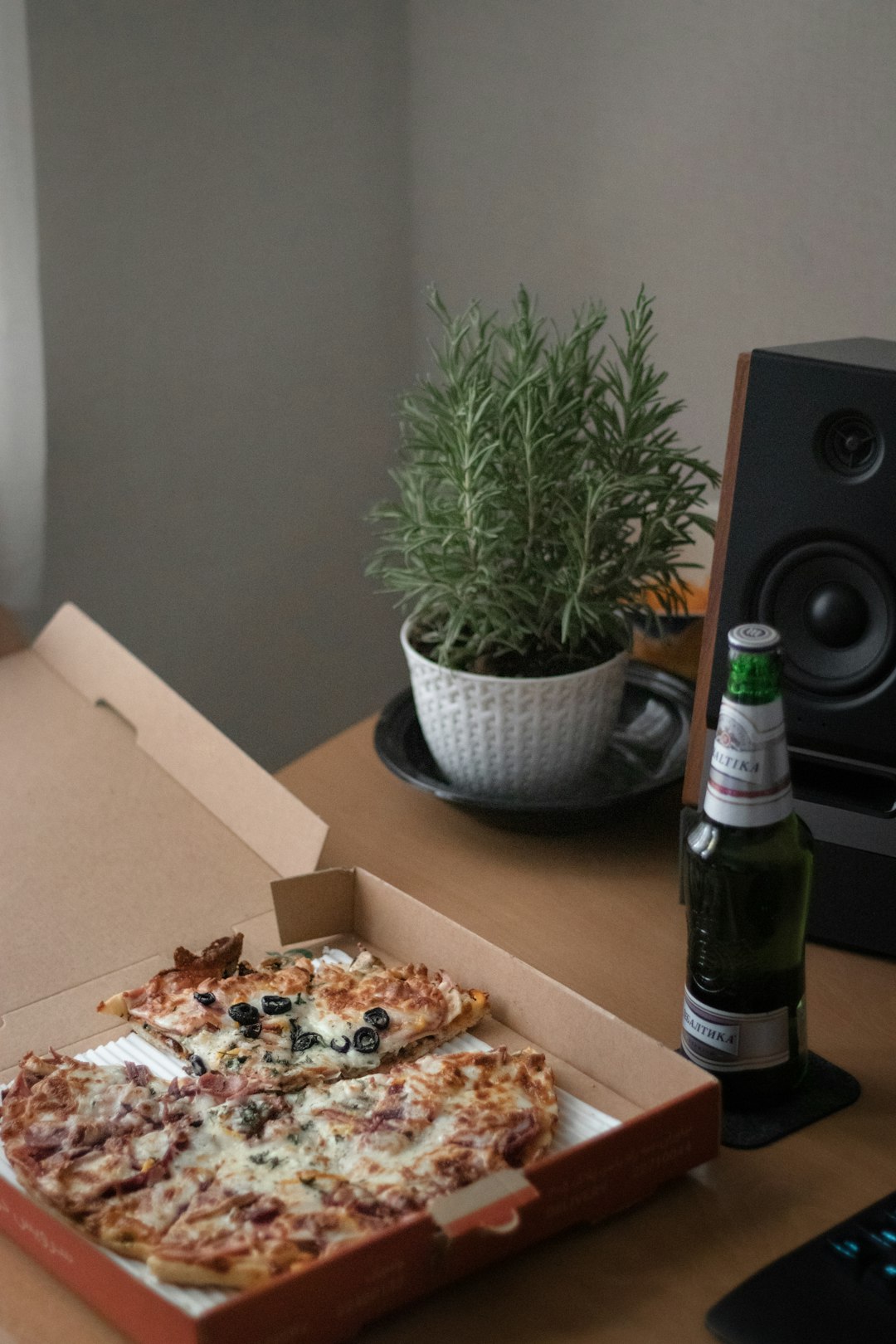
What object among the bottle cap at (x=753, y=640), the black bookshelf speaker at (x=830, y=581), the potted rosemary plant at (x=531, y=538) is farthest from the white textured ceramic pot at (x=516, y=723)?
the bottle cap at (x=753, y=640)

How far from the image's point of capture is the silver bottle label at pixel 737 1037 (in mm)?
737

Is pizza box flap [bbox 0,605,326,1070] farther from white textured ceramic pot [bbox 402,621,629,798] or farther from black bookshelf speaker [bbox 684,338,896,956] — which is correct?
black bookshelf speaker [bbox 684,338,896,956]

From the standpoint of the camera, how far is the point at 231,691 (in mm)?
1907

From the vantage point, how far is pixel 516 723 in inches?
40.6

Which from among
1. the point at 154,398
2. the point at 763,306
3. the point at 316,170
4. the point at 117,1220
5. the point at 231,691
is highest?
the point at 316,170

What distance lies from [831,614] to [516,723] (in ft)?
0.85

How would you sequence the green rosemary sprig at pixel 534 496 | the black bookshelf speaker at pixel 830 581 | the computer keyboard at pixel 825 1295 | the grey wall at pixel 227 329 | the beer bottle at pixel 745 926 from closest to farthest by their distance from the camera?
the computer keyboard at pixel 825 1295 < the beer bottle at pixel 745 926 < the black bookshelf speaker at pixel 830 581 < the green rosemary sprig at pixel 534 496 < the grey wall at pixel 227 329

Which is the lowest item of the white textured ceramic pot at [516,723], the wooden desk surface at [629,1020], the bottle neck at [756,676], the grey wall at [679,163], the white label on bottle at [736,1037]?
the wooden desk surface at [629,1020]

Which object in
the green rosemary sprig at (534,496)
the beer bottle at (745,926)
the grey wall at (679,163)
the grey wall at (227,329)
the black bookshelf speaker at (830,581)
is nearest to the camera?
the beer bottle at (745,926)

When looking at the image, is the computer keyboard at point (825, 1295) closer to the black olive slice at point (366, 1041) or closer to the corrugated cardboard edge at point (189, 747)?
the black olive slice at point (366, 1041)

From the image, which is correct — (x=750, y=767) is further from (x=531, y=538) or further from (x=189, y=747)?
(x=189, y=747)

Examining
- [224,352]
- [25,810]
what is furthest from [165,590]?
[25,810]

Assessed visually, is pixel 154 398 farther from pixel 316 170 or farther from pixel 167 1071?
pixel 167 1071

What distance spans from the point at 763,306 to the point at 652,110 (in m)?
0.27
